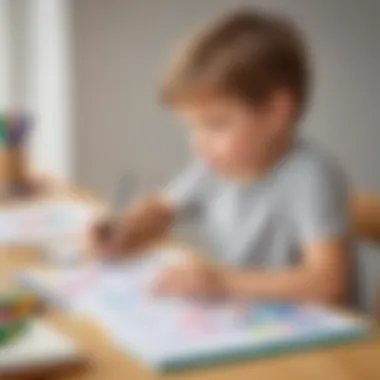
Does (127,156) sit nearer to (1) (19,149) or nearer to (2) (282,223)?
(1) (19,149)

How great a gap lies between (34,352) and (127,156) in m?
0.61

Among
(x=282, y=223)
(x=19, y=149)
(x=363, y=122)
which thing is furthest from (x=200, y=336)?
(x=19, y=149)

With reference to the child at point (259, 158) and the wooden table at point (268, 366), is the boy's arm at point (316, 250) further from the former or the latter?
the wooden table at point (268, 366)

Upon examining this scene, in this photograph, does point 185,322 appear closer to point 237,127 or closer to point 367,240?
point 237,127

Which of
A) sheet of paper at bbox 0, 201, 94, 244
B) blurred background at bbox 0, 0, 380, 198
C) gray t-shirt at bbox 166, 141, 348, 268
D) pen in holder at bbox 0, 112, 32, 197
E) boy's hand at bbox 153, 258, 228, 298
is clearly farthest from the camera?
pen in holder at bbox 0, 112, 32, 197

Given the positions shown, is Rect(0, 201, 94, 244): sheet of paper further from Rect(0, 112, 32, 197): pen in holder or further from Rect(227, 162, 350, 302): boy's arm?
Rect(227, 162, 350, 302): boy's arm

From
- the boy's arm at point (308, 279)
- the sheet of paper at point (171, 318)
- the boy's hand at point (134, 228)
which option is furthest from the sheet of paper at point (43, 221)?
the boy's arm at point (308, 279)

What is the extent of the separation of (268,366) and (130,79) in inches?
25.9

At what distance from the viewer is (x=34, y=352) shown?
637 mm

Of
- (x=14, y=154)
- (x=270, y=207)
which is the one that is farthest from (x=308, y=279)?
(x=14, y=154)

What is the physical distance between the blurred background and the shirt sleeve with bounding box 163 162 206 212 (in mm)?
58

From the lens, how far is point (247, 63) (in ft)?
3.01

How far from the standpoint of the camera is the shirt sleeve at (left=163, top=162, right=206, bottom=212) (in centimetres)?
105

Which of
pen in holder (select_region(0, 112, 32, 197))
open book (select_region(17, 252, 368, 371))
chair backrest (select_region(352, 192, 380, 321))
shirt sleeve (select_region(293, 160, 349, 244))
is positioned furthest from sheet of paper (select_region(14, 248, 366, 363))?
pen in holder (select_region(0, 112, 32, 197))
